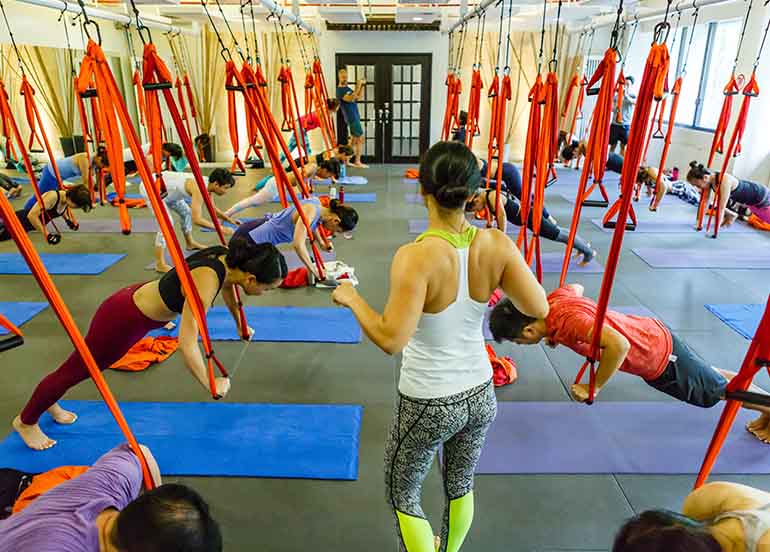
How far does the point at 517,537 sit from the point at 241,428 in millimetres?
1330

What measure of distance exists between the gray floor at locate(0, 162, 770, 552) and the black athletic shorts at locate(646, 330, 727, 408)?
39 centimetres

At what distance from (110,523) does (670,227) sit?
20.3ft

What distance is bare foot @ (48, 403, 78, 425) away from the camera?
8.53 ft

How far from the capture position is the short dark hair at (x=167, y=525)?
110 cm

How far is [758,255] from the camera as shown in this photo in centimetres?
505

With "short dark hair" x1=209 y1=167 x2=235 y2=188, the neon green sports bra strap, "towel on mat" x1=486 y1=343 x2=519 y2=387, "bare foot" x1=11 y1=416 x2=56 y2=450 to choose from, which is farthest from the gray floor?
the neon green sports bra strap

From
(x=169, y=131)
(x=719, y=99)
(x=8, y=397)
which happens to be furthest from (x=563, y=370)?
(x=169, y=131)

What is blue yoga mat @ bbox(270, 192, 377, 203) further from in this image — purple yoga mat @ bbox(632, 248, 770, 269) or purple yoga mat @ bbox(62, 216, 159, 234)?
purple yoga mat @ bbox(632, 248, 770, 269)

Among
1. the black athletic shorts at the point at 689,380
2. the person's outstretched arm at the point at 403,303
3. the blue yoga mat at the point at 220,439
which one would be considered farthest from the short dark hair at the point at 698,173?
the person's outstretched arm at the point at 403,303

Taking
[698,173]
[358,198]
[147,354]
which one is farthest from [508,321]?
[358,198]

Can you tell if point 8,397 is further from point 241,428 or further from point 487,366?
point 487,366

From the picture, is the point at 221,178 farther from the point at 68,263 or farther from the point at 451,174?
the point at 451,174

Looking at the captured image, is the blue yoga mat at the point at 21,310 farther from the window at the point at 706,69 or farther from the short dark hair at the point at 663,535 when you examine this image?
the window at the point at 706,69

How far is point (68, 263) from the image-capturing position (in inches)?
191
